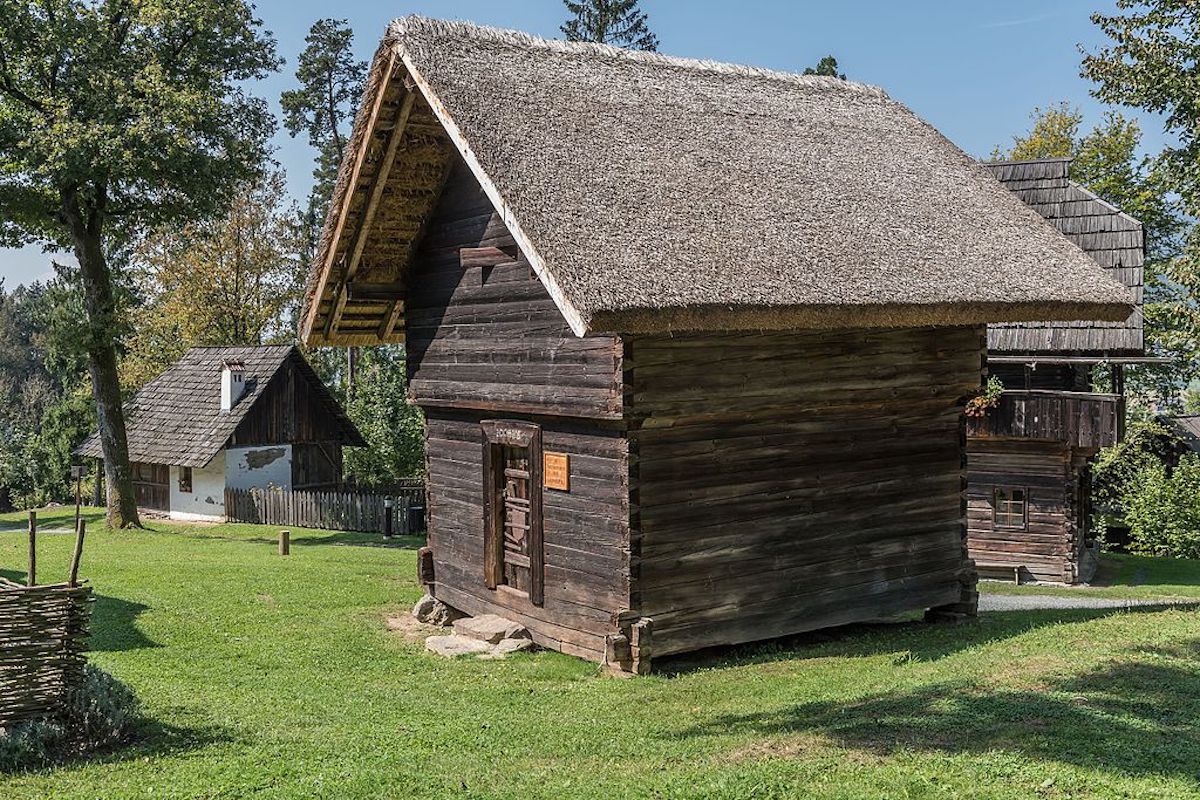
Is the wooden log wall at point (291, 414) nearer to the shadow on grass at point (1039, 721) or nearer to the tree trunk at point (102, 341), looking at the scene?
the tree trunk at point (102, 341)

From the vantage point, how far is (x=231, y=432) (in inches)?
1244

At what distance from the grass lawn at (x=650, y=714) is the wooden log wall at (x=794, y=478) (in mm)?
631

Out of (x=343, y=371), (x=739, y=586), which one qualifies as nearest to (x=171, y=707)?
(x=739, y=586)

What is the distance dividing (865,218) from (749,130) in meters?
2.15

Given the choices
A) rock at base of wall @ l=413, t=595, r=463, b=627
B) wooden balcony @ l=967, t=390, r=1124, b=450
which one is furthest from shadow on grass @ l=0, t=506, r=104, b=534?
wooden balcony @ l=967, t=390, r=1124, b=450

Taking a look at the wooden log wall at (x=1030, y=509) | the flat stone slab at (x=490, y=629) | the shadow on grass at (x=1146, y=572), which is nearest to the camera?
the flat stone slab at (x=490, y=629)

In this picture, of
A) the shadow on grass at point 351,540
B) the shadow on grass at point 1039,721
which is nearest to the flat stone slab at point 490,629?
the shadow on grass at point 1039,721

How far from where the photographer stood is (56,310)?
25.9m

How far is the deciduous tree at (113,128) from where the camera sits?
2395 cm

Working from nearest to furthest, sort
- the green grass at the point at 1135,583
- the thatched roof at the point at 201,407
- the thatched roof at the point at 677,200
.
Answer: the thatched roof at the point at 677,200
the green grass at the point at 1135,583
the thatched roof at the point at 201,407

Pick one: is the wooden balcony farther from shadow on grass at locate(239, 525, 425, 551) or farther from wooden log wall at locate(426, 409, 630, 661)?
wooden log wall at locate(426, 409, 630, 661)

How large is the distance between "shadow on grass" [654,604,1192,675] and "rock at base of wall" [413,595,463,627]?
11.9ft

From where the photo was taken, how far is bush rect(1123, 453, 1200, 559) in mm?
30484

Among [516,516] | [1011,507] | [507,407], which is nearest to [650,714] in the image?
[516,516]
